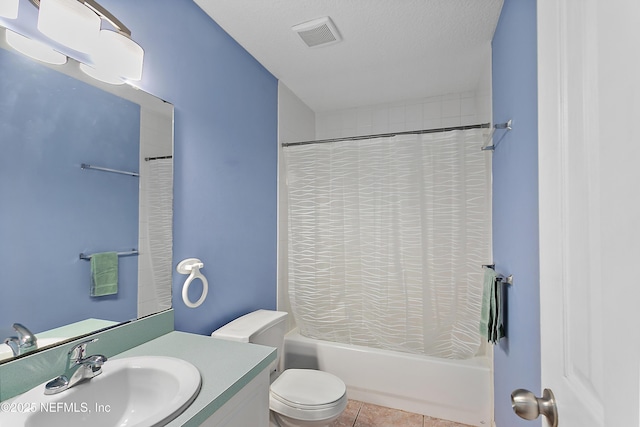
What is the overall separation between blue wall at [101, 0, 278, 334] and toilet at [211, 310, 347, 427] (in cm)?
18

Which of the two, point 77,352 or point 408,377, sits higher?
point 77,352

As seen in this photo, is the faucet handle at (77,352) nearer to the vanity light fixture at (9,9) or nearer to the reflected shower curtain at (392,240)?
the vanity light fixture at (9,9)

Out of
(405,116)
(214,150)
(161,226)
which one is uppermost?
(405,116)

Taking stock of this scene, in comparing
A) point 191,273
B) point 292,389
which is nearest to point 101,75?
point 191,273

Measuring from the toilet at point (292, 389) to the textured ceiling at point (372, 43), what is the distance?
1.76 metres

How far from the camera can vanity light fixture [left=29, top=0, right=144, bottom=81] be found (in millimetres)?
967

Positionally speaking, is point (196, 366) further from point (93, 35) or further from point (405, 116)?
point (405, 116)

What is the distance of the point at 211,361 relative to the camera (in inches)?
42.8

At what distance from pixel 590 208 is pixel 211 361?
1167mm

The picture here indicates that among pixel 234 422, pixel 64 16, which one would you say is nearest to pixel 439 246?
pixel 234 422

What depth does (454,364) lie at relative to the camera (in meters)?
1.95

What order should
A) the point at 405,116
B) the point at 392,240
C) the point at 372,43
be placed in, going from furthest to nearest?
the point at 405,116 → the point at 392,240 → the point at 372,43

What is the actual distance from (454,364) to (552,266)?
168cm

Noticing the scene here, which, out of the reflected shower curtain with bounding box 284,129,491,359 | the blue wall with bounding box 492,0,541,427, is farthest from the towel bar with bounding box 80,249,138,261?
the blue wall with bounding box 492,0,541,427
